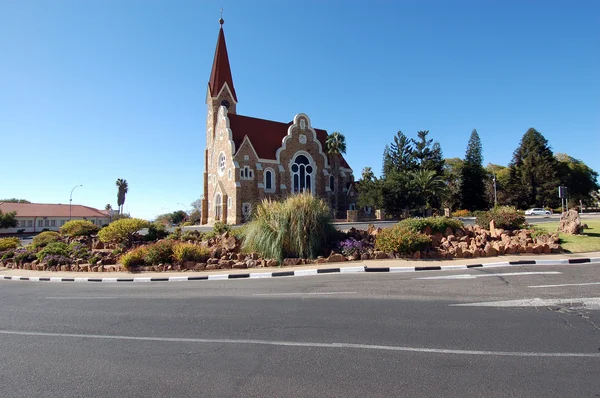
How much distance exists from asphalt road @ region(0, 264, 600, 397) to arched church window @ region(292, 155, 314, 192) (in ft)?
124

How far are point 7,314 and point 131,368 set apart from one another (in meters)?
5.23

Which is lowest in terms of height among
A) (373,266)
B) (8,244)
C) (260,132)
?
(373,266)

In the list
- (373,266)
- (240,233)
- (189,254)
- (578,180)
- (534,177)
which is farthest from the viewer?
(578,180)

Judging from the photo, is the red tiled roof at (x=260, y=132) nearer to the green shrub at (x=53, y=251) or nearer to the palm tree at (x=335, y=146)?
the palm tree at (x=335, y=146)

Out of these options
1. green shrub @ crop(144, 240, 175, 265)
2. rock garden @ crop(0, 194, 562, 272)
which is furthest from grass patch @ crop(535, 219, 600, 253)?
green shrub @ crop(144, 240, 175, 265)

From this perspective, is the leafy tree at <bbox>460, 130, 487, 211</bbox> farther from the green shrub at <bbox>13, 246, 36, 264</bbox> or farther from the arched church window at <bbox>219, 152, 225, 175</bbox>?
the green shrub at <bbox>13, 246, 36, 264</bbox>

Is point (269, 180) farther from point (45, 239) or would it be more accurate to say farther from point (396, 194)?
point (45, 239)

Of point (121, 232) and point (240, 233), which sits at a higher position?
point (121, 232)

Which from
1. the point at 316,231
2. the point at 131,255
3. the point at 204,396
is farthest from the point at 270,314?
the point at 131,255

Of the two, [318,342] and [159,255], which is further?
[159,255]

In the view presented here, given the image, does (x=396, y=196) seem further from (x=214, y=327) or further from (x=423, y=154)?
(x=214, y=327)

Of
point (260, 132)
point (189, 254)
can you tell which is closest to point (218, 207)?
point (260, 132)

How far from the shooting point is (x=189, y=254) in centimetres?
1390

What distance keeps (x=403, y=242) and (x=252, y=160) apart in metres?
32.3
